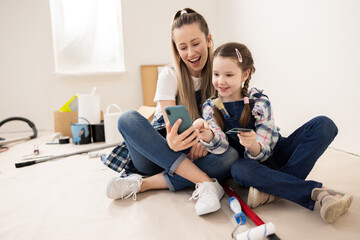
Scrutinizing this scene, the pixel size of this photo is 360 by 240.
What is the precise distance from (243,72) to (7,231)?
97 centimetres

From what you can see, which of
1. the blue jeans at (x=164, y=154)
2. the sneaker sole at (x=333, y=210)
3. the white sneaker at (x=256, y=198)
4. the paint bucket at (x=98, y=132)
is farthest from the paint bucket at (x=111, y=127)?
the sneaker sole at (x=333, y=210)

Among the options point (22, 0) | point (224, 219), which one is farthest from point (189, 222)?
point (22, 0)

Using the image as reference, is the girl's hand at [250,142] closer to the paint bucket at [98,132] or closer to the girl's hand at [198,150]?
the girl's hand at [198,150]

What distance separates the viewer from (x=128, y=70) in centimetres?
316

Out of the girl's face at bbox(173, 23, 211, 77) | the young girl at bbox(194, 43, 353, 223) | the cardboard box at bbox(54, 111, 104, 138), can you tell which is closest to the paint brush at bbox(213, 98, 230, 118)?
the young girl at bbox(194, 43, 353, 223)

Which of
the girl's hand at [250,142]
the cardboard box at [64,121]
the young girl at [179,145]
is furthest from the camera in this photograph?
the cardboard box at [64,121]

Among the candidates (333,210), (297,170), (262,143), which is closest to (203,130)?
(262,143)

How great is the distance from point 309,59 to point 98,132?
1.65 metres

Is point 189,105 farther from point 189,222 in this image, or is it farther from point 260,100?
point 189,222

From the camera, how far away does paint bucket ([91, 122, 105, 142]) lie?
7.18ft

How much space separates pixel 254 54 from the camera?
2533mm

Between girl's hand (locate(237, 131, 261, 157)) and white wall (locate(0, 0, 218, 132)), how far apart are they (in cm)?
245

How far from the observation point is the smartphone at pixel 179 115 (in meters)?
0.89

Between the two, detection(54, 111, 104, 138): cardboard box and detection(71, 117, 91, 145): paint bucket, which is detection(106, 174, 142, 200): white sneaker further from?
detection(54, 111, 104, 138): cardboard box
